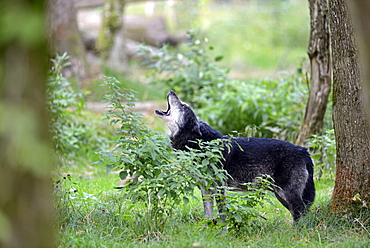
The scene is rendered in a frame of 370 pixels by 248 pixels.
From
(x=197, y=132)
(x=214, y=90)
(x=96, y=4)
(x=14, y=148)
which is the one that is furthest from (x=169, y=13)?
(x=14, y=148)

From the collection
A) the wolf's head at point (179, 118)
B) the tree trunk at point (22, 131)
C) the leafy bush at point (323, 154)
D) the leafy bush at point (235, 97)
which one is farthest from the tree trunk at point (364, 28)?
the leafy bush at point (235, 97)

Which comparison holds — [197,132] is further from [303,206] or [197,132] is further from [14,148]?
[14,148]

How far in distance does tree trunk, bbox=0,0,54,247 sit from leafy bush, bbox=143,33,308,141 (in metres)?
5.78

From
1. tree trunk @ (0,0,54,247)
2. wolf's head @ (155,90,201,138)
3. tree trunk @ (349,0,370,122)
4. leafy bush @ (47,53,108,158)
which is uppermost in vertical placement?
tree trunk @ (349,0,370,122)

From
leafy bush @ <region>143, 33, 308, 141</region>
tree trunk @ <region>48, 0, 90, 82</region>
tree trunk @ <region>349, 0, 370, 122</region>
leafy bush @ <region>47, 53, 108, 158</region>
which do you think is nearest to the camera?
tree trunk @ <region>349, 0, 370, 122</region>

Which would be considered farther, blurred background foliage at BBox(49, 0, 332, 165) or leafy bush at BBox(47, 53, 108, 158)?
blurred background foliage at BBox(49, 0, 332, 165)

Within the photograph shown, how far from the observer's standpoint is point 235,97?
8.66 m

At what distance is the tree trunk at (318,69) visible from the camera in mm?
6242

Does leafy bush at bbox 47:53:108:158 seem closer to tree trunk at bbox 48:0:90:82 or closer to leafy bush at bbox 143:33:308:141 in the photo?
leafy bush at bbox 143:33:308:141

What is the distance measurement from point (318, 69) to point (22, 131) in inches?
208

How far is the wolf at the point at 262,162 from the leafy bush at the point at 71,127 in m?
2.40

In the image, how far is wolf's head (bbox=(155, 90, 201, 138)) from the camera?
191 inches

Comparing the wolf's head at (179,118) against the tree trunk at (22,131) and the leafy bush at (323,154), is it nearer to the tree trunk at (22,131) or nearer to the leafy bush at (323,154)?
the leafy bush at (323,154)

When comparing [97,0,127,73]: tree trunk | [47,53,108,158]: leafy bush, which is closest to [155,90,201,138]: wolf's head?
[47,53,108,158]: leafy bush
